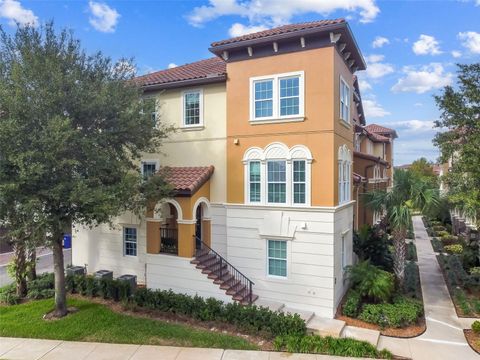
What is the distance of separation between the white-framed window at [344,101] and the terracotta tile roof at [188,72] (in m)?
5.07

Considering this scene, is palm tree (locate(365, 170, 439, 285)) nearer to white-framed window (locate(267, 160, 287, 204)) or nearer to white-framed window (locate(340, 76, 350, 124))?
white-framed window (locate(340, 76, 350, 124))

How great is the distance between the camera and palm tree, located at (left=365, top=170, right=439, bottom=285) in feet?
45.8

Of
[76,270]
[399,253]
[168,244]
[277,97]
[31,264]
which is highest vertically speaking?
[277,97]

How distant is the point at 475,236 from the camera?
21.6 m

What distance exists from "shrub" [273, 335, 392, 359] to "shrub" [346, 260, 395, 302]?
320 cm

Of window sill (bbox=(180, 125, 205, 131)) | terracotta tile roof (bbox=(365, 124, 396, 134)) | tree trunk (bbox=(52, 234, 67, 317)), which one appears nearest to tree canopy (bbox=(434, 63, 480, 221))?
window sill (bbox=(180, 125, 205, 131))

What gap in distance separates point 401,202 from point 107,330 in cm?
1261

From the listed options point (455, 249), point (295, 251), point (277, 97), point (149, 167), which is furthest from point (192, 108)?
point (455, 249)

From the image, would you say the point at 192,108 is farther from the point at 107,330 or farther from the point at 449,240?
the point at 449,240

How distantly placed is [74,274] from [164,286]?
4615mm

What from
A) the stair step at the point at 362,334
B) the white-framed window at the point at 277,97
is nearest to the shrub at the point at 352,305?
the stair step at the point at 362,334

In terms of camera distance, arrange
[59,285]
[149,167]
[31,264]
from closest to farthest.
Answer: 1. [59,285]
2. [31,264]
3. [149,167]

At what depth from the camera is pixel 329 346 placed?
32.5 ft

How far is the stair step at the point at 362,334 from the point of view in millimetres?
10695
